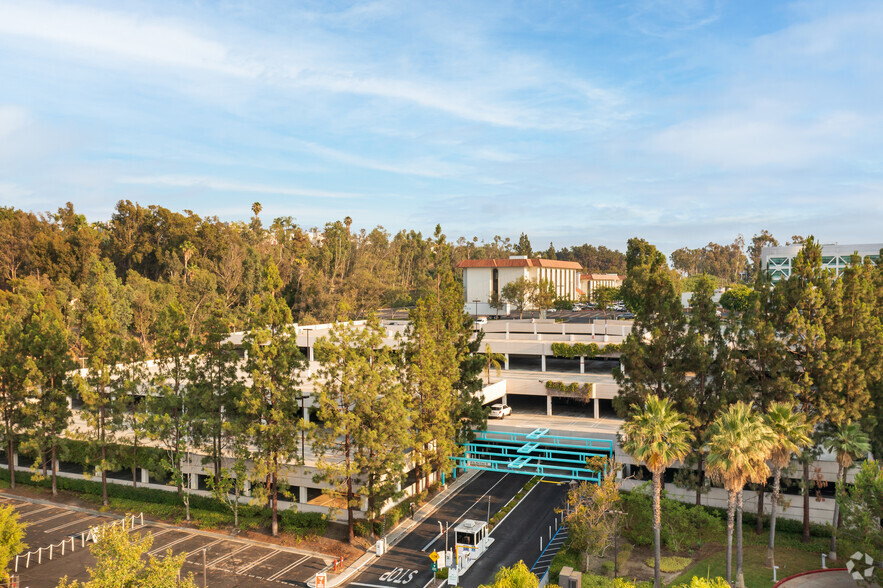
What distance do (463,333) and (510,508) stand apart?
46.2 feet

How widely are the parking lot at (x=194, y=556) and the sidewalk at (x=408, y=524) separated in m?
1.59

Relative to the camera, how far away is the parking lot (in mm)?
34094

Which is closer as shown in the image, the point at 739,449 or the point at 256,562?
the point at 739,449

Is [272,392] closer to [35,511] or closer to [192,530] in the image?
[192,530]

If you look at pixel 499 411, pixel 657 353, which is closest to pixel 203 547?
pixel 499 411

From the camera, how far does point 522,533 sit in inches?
1543

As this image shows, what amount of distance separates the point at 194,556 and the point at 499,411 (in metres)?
31.2

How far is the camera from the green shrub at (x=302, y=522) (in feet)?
132

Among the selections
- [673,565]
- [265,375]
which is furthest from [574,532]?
[265,375]

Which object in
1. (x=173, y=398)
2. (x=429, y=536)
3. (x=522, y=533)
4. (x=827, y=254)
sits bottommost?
(x=429, y=536)

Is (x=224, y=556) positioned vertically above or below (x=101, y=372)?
below

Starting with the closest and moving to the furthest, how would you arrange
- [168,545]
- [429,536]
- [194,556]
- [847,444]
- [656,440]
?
[656,440] < [847,444] < [194,556] < [168,545] < [429,536]

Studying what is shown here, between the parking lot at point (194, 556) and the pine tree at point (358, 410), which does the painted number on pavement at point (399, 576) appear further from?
the pine tree at point (358, 410)

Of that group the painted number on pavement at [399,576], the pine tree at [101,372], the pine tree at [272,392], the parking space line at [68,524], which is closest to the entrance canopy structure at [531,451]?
the painted number on pavement at [399,576]
